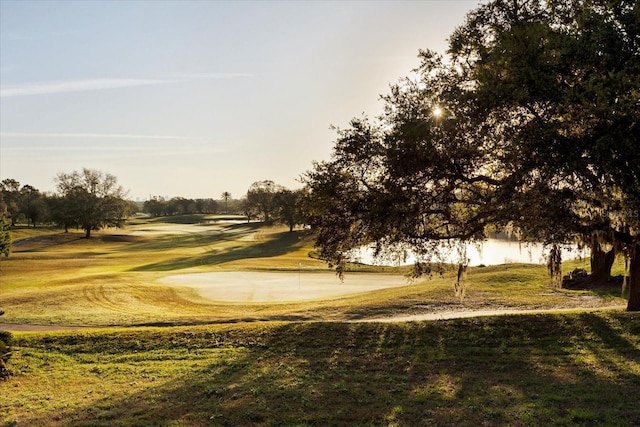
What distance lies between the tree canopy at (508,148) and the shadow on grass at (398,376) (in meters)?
3.43

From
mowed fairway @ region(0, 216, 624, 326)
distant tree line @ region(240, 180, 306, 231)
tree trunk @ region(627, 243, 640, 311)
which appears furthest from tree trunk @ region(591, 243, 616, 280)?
distant tree line @ region(240, 180, 306, 231)

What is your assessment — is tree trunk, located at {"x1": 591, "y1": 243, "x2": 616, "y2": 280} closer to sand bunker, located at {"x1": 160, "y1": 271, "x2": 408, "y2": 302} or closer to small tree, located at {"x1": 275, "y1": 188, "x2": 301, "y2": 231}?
sand bunker, located at {"x1": 160, "y1": 271, "x2": 408, "y2": 302}

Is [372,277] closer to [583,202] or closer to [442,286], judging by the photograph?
[442,286]

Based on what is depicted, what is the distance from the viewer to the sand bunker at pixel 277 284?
36.1 metres

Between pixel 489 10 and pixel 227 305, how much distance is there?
868 inches

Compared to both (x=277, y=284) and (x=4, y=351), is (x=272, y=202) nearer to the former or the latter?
(x=277, y=284)

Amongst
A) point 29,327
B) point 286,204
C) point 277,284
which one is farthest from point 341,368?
point 286,204

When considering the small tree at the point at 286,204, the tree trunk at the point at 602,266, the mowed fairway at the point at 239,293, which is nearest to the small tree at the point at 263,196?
the small tree at the point at 286,204

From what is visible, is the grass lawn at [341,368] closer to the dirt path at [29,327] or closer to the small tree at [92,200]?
the dirt path at [29,327]

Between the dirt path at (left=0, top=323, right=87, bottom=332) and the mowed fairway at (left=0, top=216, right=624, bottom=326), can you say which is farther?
the mowed fairway at (left=0, top=216, right=624, bottom=326)

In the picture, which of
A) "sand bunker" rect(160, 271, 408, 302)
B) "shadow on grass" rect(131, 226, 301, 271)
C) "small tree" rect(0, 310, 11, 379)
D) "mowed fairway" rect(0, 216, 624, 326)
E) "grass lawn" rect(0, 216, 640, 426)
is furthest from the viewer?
"shadow on grass" rect(131, 226, 301, 271)

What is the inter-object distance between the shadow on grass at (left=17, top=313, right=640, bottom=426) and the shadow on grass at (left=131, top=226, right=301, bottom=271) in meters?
40.8

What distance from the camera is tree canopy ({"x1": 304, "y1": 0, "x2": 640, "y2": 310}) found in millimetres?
14406

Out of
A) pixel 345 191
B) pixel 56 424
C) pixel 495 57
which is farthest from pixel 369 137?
pixel 56 424
